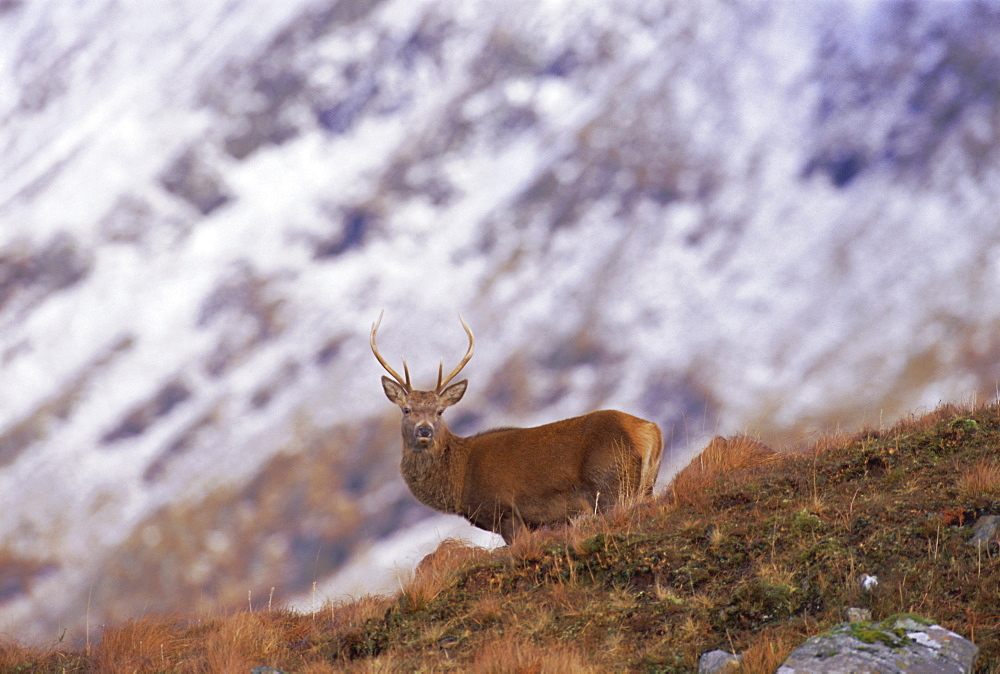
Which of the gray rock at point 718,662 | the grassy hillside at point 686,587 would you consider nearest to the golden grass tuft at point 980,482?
the grassy hillside at point 686,587

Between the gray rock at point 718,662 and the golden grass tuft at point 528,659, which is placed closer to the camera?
the gray rock at point 718,662

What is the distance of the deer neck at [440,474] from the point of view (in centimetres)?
1123

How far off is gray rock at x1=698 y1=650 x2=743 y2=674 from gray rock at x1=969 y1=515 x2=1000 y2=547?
6.48ft

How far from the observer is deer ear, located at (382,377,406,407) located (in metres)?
11.6

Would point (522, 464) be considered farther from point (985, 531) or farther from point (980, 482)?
point (985, 531)

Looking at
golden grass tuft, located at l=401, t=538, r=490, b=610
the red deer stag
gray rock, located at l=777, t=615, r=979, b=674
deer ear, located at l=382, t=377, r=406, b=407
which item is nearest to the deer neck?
the red deer stag

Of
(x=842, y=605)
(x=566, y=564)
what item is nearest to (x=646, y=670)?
(x=842, y=605)

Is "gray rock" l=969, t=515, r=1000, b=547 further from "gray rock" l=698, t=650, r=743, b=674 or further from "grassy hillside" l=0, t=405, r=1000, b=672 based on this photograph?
"gray rock" l=698, t=650, r=743, b=674

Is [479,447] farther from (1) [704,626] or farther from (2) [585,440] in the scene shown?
(1) [704,626]

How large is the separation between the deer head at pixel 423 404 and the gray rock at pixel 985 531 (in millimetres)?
6349

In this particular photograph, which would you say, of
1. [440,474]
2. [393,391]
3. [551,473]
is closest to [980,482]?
[551,473]

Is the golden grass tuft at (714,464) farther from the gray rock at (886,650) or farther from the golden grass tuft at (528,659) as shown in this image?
the gray rock at (886,650)

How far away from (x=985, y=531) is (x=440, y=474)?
6508mm

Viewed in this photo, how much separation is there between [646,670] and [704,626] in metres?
0.63
